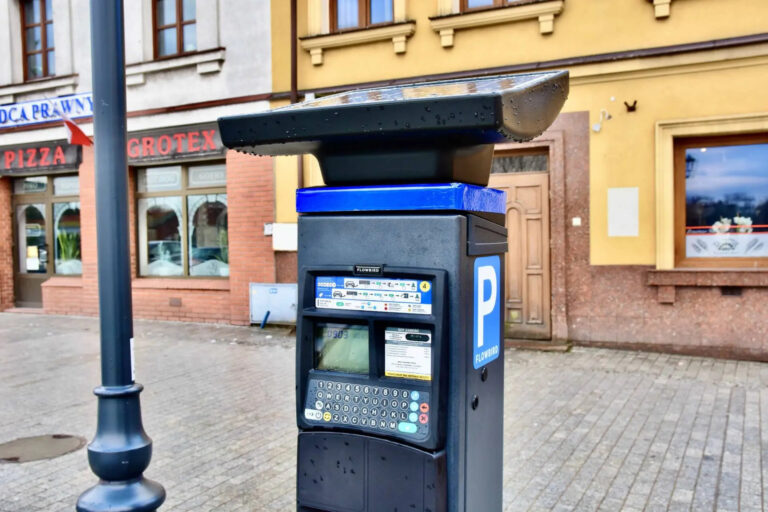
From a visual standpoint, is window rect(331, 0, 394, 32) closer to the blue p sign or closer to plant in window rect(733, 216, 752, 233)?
plant in window rect(733, 216, 752, 233)

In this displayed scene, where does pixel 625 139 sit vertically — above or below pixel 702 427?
above

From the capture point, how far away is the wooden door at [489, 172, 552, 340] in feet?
29.1

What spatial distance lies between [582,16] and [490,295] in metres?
6.86

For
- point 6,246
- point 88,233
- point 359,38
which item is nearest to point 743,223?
point 359,38

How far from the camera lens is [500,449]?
290 centimetres

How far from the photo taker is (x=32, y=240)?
43.6 feet


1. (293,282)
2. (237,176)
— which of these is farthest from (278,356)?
(237,176)

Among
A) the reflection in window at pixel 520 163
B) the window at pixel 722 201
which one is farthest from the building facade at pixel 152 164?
the window at pixel 722 201

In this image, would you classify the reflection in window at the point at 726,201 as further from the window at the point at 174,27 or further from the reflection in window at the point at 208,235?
the window at the point at 174,27

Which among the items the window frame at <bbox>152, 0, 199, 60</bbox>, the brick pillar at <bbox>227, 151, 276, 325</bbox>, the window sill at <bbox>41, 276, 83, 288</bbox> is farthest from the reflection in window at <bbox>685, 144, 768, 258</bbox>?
the window sill at <bbox>41, 276, 83, 288</bbox>

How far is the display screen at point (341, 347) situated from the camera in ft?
8.21

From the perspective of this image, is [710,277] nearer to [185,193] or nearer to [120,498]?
[120,498]

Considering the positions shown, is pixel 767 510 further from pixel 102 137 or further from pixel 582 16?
pixel 582 16

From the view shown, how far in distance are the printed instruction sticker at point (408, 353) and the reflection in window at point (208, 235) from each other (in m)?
9.13
